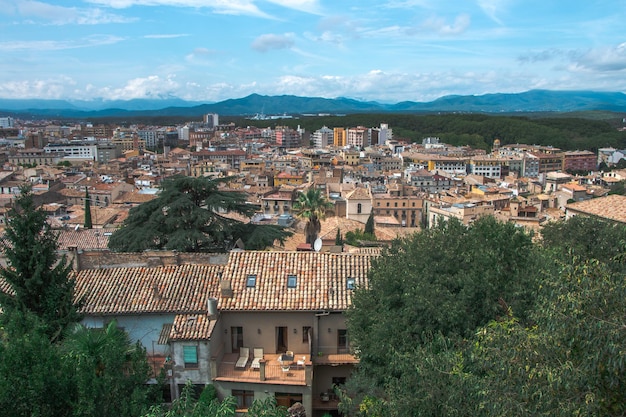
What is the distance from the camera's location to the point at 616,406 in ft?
22.8

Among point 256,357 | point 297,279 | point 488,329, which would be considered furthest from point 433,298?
point 256,357

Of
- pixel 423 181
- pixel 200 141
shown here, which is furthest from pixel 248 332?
pixel 200 141

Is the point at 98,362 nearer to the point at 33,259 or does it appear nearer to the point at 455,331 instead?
the point at 33,259

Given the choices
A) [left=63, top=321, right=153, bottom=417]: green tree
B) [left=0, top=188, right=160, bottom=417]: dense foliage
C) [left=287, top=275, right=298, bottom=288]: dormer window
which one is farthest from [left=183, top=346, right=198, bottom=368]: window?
[left=63, top=321, right=153, bottom=417]: green tree

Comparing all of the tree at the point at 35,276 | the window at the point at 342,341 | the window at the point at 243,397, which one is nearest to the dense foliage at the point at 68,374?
the tree at the point at 35,276

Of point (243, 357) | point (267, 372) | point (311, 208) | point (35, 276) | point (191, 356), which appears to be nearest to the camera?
point (35, 276)

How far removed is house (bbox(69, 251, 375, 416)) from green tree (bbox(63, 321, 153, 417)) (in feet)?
14.3

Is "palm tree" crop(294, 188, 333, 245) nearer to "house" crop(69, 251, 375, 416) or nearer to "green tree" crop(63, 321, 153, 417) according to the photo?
"house" crop(69, 251, 375, 416)

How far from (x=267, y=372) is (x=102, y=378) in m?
6.26

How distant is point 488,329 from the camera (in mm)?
10047

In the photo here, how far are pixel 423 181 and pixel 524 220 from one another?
48.7m

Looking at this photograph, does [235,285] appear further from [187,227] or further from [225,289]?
[187,227]

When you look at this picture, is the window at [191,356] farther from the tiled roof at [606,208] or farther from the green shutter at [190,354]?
the tiled roof at [606,208]

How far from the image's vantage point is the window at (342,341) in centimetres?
1741
